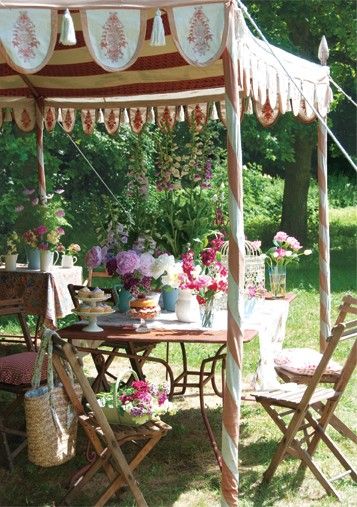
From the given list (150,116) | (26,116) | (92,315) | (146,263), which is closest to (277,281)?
(146,263)

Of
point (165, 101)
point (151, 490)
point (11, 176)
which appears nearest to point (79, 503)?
point (151, 490)

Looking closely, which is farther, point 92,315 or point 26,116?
point 26,116

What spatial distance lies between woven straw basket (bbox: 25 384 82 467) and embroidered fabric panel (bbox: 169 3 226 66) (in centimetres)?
165

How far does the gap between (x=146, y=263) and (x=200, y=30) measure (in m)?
1.61

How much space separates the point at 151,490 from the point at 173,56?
10.2 ft

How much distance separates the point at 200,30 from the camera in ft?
12.5

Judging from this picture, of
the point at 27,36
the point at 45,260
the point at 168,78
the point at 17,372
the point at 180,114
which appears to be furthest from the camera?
the point at 180,114

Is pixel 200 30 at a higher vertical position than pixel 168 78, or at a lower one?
lower

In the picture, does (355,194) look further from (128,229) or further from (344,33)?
(128,229)

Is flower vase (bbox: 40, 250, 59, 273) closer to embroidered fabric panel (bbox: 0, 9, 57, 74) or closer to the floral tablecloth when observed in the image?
the floral tablecloth

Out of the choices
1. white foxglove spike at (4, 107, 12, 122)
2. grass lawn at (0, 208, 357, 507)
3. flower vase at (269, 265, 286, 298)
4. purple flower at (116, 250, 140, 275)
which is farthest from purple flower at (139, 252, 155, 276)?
white foxglove spike at (4, 107, 12, 122)

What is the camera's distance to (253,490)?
4.49 metres

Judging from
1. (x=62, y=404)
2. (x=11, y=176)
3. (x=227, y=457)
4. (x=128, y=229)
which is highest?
(x=11, y=176)

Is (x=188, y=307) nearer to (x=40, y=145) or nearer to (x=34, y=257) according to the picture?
(x=34, y=257)
